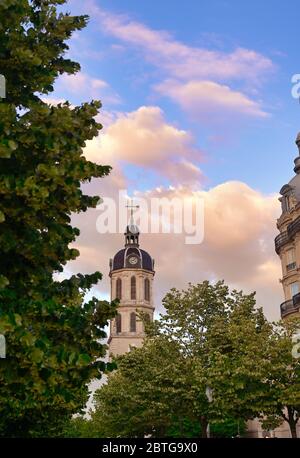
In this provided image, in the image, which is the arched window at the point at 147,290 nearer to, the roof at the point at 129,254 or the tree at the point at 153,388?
the roof at the point at 129,254

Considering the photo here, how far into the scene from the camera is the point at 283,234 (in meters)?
58.2

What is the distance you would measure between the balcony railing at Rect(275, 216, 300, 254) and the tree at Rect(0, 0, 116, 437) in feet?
148

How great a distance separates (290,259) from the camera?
5722cm

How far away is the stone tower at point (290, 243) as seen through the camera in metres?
54.6

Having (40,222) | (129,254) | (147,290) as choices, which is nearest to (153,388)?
(40,222)

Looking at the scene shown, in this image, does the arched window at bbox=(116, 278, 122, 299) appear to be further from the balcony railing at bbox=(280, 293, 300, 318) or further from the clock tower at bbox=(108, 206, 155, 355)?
the balcony railing at bbox=(280, 293, 300, 318)

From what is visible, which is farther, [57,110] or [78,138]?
[78,138]

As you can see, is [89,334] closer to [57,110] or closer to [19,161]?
[19,161]

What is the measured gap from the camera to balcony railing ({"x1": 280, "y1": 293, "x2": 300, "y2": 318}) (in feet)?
172

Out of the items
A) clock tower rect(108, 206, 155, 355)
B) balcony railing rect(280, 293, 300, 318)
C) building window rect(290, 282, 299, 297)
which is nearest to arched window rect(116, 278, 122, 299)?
clock tower rect(108, 206, 155, 355)

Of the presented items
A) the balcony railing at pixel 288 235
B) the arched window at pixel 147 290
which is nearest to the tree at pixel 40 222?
the balcony railing at pixel 288 235

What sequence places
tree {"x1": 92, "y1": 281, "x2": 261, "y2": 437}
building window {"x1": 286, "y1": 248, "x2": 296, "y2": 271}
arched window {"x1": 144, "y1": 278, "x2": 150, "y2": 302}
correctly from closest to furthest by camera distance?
1. tree {"x1": 92, "y1": 281, "x2": 261, "y2": 437}
2. building window {"x1": 286, "y1": 248, "x2": 296, "y2": 271}
3. arched window {"x1": 144, "y1": 278, "x2": 150, "y2": 302}

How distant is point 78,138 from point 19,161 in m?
1.39
